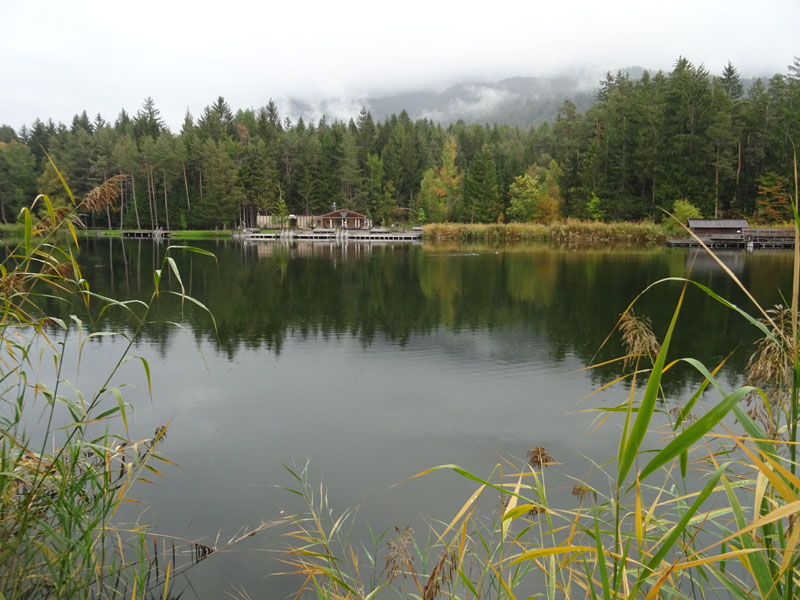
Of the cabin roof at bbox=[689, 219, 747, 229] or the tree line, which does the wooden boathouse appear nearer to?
the cabin roof at bbox=[689, 219, 747, 229]

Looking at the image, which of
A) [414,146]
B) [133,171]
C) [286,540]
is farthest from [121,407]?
[414,146]

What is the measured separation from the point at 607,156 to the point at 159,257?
40357 millimetres

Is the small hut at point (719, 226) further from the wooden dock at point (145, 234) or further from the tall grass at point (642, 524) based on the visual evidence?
the wooden dock at point (145, 234)

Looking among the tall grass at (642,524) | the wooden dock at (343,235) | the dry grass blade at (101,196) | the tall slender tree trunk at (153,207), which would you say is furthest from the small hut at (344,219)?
the dry grass blade at (101,196)

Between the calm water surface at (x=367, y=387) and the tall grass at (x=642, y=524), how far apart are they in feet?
1.96

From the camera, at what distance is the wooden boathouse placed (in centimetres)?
3809

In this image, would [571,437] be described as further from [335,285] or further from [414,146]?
[414,146]

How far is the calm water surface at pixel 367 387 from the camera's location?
5441 mm

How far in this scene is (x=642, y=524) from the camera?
1630 mm

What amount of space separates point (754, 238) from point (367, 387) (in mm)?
39667

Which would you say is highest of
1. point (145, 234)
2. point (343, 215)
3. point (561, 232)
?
point (343, 215)

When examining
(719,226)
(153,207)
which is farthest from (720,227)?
(153,207)

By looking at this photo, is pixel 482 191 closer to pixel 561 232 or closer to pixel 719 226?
pixel 561 232

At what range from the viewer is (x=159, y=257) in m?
34.3
